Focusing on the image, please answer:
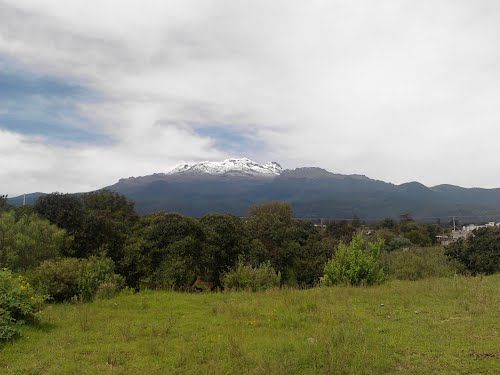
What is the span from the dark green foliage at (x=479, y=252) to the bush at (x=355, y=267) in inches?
516

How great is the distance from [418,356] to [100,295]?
9.22 m

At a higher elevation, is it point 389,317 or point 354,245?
point 354,245

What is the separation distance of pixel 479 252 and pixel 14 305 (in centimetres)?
2654

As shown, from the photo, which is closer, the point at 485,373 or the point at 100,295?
the point at 485,373

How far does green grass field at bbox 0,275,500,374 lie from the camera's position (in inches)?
271

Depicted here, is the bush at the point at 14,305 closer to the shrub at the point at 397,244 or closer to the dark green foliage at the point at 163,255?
the dark green foliage at the point at 163,255

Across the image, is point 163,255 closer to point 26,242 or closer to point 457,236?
point 26,242

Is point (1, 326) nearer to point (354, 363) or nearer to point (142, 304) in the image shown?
point (142, 304)

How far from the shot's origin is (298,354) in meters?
7.31

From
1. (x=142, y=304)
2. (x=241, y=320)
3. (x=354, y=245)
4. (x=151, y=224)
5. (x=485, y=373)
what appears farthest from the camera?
(x=151, y=224)

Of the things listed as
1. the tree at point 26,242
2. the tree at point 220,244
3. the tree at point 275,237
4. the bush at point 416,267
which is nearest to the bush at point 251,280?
the tree at point 220,244

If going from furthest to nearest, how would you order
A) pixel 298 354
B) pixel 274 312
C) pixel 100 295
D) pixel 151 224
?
pixel 151 224 → pixel 100 295 → pixel 274 312 → pixel 298 354

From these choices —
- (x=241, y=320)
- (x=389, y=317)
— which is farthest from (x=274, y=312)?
(x=389, y=317)

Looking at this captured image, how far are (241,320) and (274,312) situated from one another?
1.05 meters
